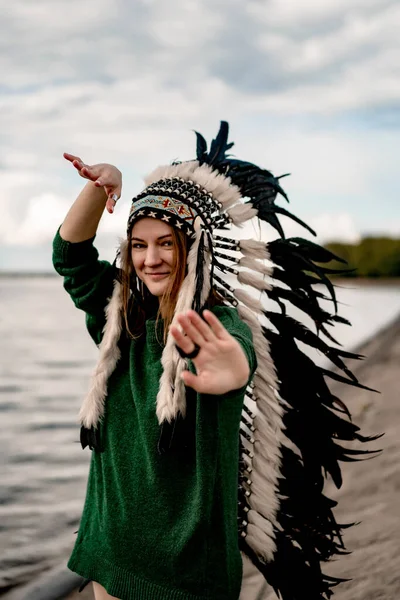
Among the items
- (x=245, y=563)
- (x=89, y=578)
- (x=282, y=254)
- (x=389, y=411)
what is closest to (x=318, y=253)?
(x=282, y=254)

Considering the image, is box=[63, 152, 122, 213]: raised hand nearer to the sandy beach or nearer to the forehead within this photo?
the forehead

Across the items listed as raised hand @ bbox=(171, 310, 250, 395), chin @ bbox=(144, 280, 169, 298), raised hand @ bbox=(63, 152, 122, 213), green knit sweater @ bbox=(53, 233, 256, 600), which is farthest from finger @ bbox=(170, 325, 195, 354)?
raised hand @ bbox=(63, 152, 122, 213)

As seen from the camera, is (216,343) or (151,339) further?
(151,339)

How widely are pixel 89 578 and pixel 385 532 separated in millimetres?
2045

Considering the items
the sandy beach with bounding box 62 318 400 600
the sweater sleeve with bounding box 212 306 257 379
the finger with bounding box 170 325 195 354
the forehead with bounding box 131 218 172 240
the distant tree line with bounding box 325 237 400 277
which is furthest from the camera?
the distant tree line with bounding box 325 237 400 277

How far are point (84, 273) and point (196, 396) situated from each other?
22.3 inches

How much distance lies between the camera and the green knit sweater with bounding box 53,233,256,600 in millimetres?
1861

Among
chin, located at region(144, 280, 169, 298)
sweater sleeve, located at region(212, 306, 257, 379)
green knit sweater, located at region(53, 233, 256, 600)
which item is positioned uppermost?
chin, located at region(144, 280, 169, 298)

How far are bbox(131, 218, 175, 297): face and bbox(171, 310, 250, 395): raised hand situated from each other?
16.9 inches

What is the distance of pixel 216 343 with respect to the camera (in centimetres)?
161

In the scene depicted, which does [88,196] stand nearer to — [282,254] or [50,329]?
[282,254]

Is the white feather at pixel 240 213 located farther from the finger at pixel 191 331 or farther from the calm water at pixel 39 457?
the finger at pixel 191 331

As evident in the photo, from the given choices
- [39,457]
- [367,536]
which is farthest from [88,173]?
[39,457]

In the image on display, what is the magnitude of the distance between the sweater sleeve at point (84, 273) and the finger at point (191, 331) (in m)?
0.68
